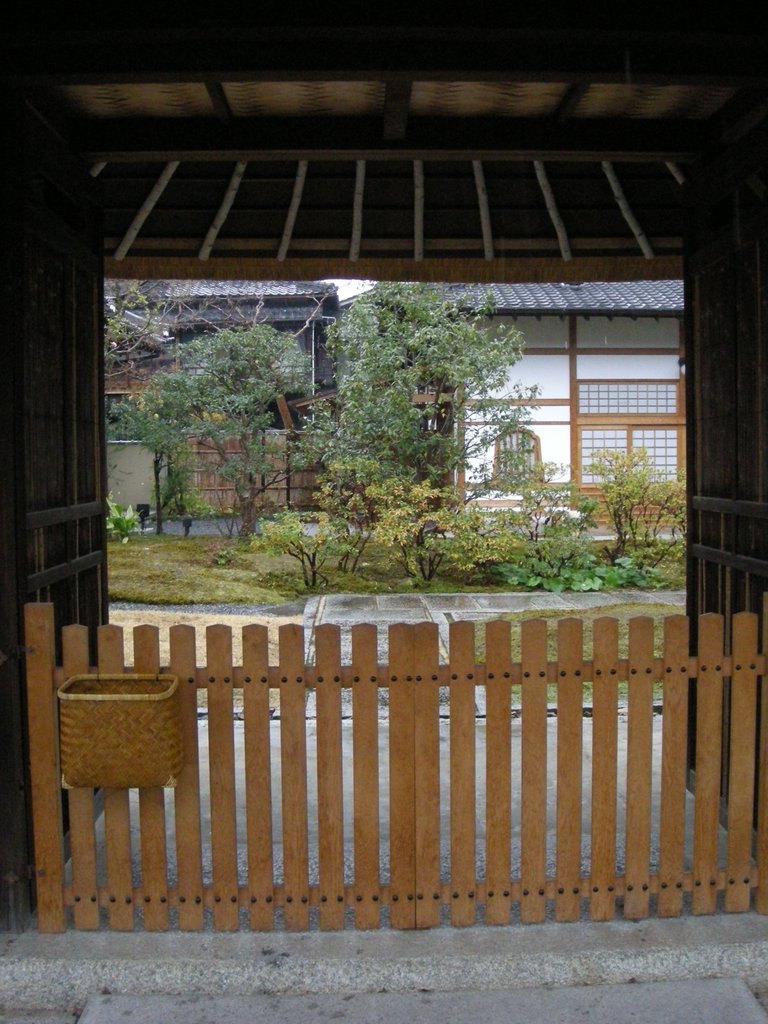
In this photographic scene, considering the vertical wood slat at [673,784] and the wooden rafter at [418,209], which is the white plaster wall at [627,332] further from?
the vertical wood slat at [673,784]

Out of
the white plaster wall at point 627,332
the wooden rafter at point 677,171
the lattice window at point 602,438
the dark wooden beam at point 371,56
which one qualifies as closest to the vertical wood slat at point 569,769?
the dark wooden beam at point 371,56

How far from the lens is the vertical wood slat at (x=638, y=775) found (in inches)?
118

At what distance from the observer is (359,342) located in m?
12.7

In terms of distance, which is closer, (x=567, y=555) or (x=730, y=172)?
(x=730, y=172)

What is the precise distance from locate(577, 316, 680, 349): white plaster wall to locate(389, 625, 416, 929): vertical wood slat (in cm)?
1534

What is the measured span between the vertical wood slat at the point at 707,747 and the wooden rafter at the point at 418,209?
2702 mm

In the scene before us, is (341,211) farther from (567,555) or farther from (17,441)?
(567,555)

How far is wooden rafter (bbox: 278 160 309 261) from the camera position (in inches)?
178

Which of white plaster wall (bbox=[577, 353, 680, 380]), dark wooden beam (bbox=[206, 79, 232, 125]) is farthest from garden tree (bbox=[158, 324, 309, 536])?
dark wooden beam (bbox=[206, 79, 232, 125])

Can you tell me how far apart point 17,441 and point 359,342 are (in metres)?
9.92

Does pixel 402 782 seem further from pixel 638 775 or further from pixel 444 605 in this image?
pixel 444 605

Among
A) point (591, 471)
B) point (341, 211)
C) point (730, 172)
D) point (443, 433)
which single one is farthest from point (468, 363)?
point (730, 172)

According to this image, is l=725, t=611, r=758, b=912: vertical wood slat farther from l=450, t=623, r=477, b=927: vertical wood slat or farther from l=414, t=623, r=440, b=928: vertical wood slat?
l=414, t=623, r=440, b=928: vertical wood slat

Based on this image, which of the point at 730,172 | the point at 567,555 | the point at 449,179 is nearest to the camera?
the point at 730,172
